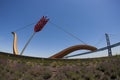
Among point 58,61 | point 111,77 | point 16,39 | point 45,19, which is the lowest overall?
point 111,77

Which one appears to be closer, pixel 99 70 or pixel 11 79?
pixel 11 79

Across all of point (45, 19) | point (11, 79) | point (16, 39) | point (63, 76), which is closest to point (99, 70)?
point (63, 76)

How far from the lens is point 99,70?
52.9 ft

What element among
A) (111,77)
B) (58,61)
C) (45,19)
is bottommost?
(111,77)

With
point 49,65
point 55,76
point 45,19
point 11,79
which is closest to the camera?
point 11,79

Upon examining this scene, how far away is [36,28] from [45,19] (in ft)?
12.2

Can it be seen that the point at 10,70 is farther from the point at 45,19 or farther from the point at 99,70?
the point at 45,19

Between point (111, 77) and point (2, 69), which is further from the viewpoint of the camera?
point (2, 69)

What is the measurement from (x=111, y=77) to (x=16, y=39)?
162 ft

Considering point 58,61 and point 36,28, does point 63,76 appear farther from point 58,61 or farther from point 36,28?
point 36,28

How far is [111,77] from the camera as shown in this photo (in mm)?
14258

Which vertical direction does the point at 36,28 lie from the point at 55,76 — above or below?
above

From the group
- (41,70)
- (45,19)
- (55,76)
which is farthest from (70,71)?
(45,19)

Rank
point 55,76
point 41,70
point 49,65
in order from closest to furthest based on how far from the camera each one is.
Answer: point 55,76
point 41,70
point 49,65
